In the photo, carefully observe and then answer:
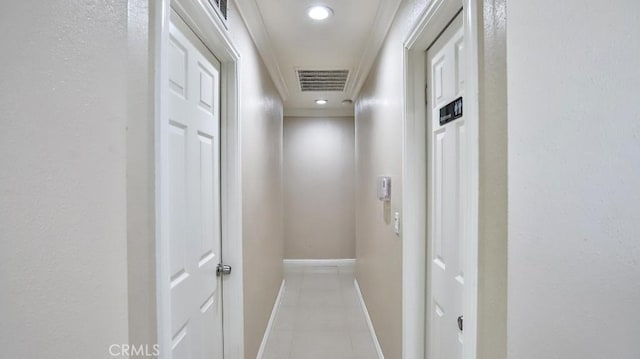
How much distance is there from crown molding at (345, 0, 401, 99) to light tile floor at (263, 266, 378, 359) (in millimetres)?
2501

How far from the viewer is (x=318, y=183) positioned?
15.9 feet

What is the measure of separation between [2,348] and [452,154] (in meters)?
1.39

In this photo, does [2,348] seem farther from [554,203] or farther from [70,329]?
[554,203]

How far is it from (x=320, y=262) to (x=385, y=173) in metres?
3.11

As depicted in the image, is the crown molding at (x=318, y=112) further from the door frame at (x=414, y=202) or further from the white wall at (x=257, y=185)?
the door frame at (x=414, y=202)

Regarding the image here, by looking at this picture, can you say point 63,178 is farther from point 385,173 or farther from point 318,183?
point 318,183

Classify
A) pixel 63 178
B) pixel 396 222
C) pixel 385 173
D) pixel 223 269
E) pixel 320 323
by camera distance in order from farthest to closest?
pixel 320 323 < pixel 385 173 < pixel 396 222 < pixel 223 269 < pixel 63 178

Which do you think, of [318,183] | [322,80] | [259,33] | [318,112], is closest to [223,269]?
[259,33]

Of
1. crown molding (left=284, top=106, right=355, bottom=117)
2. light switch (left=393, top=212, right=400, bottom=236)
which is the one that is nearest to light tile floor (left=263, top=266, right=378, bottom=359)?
light switch (left=393, top=212, right=400, bottom=236)

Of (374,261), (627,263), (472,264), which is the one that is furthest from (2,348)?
(374,261)

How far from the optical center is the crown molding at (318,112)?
4727 millimetres

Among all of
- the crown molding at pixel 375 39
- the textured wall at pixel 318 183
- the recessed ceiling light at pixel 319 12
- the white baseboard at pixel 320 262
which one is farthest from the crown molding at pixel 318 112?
the recessed ceiling light at pixel 319 12

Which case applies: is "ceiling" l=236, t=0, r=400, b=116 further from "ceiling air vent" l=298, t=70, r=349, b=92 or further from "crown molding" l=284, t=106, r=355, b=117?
"crown molding" l=284, t=106, r=355, b=117

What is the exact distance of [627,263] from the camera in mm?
598
